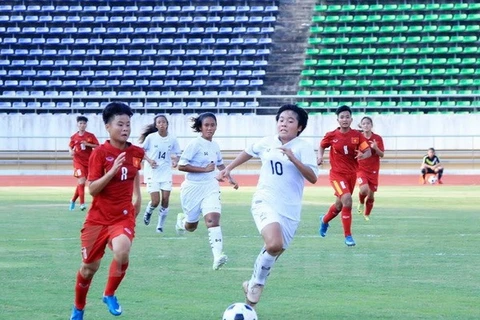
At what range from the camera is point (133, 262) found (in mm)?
13055

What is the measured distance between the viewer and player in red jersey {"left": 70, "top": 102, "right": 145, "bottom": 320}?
28.3ft

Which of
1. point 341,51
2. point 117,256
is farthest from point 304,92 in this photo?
point 117,256

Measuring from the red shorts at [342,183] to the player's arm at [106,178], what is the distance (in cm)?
782

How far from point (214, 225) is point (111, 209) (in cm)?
445

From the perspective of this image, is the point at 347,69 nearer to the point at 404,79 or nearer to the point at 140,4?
the point at 404,79

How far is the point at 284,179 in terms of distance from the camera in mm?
9383

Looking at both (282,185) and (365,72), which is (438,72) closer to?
(365,72)

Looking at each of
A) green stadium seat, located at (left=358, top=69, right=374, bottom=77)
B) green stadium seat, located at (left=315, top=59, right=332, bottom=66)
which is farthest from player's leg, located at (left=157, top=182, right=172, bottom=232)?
green stadium seat, located at (left=315, top=59, right=332, bottom=66)

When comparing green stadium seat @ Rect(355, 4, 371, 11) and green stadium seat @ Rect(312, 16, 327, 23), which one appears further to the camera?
green stadium seat @ Rect(312, 16, 327, 23)

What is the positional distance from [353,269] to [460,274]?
4.10 feet

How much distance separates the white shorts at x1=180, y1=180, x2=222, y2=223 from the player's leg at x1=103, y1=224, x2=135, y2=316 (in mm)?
4957

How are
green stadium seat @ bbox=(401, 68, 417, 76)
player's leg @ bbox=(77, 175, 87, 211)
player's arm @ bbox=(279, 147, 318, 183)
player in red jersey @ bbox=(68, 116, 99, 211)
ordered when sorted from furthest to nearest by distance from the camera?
→ 1. green stadium seat @ bbox=(401, 68, 417, 76)
2. player in red jersey @ bbox=(68, 116, 99, 211)
3. player's leg @ bbox=(77, 175, 87, 211)
4. player's arm @ bbox=(279, 147, 318, 183)

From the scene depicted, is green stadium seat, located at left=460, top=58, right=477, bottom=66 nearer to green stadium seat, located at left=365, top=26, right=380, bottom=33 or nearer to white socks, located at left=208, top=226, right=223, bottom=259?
green stadium seat, located at left=365, top=26, right=380, bottom=33

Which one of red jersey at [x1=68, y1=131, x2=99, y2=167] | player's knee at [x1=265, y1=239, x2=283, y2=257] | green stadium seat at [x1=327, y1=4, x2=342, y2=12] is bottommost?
player's knee at [x1=265, y1=239, x2=283, y2=257]
